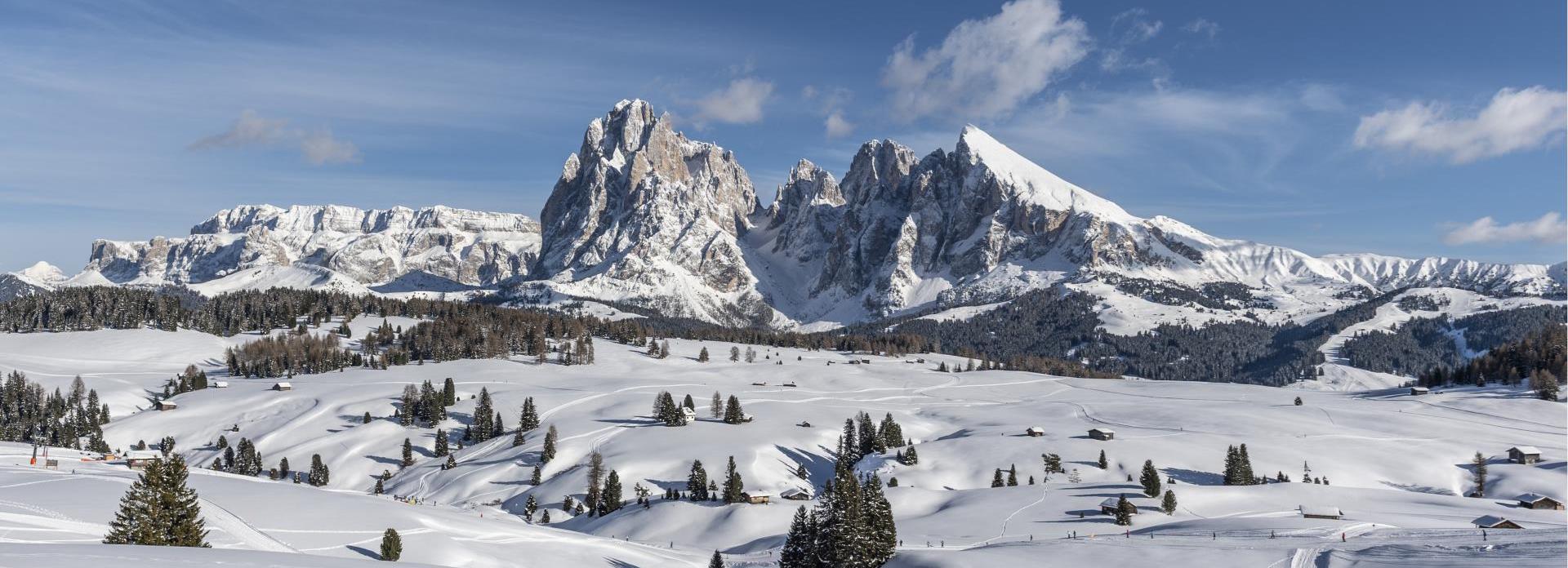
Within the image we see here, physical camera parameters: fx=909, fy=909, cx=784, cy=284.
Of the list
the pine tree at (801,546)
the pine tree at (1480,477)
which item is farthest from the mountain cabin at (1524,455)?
the pine tree at (801,546)

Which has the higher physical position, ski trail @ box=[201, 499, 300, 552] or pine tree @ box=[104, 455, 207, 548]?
pine tree @ box=[104, 455, 207, 548]

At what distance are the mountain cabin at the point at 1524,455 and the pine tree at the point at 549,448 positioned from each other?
12826 centimetres

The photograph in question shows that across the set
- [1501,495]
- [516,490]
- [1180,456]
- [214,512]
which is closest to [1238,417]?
[1180,456]

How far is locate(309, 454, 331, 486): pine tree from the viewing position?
5005 inches

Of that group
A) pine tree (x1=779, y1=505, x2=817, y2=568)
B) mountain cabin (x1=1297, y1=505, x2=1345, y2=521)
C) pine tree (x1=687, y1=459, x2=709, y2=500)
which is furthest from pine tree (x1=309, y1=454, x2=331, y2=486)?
mountain cabin (x1=1297, y1=505, x2=1345, y2=521)

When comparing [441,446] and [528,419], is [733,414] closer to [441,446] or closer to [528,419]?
[528,419]

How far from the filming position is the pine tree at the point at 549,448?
12975cm

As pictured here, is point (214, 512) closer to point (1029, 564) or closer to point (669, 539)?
point (669, 539)

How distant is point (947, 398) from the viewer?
639ft

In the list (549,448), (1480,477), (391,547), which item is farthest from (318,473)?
(1480,477)

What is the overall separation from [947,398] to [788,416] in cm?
5019

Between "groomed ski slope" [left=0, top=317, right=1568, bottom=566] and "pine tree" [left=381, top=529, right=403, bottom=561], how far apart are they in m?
3.15

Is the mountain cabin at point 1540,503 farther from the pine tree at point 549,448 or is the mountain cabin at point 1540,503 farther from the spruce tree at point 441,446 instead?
the spruce tree at point 441,446

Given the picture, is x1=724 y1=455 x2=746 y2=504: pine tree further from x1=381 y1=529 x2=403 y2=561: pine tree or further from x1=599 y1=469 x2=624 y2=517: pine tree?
x1=381 y1=529 x2=403 y2=561: pine tree
